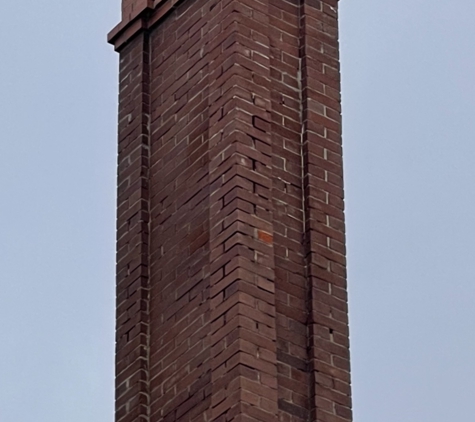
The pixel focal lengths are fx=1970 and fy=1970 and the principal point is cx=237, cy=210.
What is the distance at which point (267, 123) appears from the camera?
46.2 ft

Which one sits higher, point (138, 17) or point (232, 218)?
point (138, 17)

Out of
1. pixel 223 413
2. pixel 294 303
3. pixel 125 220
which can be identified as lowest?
pixel 223 413

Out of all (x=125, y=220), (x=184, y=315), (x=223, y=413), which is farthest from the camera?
(x=125, y=220)

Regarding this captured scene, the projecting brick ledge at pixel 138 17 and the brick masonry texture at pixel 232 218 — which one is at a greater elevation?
the projecting brick ledge at pixel 138 17

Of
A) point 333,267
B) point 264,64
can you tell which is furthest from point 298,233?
point 264,64

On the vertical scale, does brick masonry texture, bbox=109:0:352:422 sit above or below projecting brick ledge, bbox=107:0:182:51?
below

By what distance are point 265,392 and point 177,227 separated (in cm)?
176

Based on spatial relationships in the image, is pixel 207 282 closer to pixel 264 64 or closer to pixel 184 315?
pixel 184 315

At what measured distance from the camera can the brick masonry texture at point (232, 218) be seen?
13312 mm

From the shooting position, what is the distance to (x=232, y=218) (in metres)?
13.6

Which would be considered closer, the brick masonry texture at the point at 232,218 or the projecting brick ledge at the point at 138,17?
the brick masonry texture at the point at 232,218

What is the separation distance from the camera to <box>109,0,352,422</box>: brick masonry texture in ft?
43.7

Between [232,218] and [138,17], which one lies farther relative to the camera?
[138,17]

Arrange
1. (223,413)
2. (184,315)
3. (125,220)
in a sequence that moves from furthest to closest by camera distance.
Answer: (125,220)
(184,315)
(223,413)
